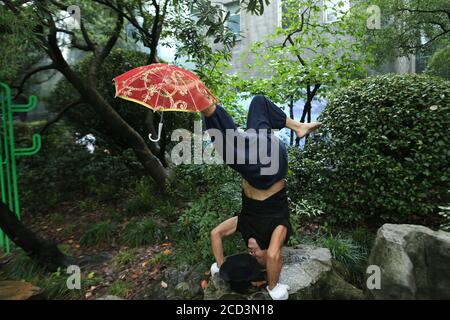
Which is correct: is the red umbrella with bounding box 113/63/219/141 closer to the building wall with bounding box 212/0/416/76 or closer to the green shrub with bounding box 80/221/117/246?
the green shrub with bounding box 80/221/117/246

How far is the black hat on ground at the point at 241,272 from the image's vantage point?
2932 millimetres

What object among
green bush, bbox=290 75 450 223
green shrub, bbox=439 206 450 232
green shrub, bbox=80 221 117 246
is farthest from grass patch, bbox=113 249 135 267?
green shrub, bbox=439 206 450 232

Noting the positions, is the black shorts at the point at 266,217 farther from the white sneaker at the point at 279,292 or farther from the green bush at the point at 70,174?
the green bush at the point at 70,174

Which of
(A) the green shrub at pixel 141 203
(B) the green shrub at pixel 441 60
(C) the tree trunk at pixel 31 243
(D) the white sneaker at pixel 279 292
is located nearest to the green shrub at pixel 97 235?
(A) the green shrub at pixel 141 203

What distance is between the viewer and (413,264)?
10.3 feet

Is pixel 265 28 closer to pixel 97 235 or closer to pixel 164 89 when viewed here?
pixel 97 235

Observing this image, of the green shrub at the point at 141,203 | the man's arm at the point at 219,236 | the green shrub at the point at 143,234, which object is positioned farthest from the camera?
the green shrub at the point at 141,203

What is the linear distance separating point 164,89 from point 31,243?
2631 millimetres

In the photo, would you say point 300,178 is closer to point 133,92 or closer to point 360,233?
point 360,233

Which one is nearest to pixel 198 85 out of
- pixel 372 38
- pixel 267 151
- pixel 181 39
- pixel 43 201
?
pixel 267 151

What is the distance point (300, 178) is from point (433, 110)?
1.92m

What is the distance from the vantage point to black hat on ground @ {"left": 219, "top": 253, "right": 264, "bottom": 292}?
2932 mm

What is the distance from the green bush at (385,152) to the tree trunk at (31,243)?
137 inches

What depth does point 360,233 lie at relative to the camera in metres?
4.16
